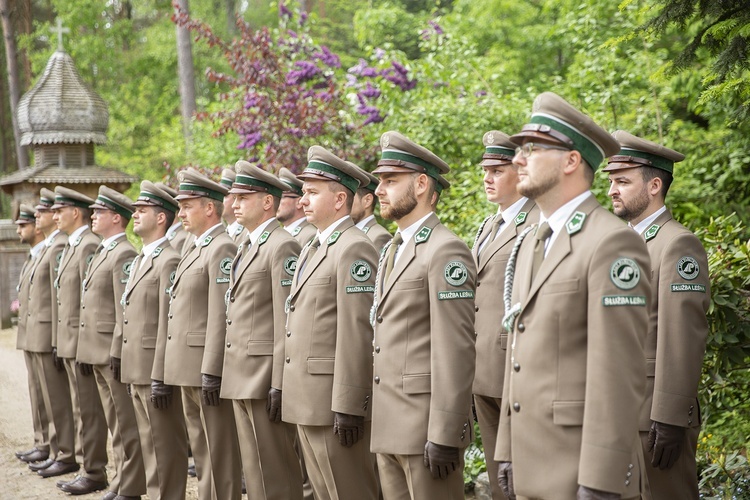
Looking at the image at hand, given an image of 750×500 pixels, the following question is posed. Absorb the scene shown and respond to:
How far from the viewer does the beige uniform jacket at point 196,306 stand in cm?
582

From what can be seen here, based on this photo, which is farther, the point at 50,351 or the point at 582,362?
the point at 50,351

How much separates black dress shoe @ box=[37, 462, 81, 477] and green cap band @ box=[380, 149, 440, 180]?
4915 mm

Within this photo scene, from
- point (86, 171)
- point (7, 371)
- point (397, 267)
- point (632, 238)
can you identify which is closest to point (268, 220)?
point (397, 267)

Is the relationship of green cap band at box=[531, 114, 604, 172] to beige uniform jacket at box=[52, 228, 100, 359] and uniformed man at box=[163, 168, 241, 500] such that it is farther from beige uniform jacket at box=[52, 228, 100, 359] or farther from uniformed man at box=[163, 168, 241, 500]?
beige uniform jacket at box=[52, 228, 100, 359]

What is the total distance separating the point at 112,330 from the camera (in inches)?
275

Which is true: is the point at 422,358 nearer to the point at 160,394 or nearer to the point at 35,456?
the point at 160,394

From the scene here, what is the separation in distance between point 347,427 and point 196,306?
1860 millimetres

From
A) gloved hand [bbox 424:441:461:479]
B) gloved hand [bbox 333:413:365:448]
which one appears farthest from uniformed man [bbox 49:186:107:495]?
gloved hand [bbox 424:441:461:479]

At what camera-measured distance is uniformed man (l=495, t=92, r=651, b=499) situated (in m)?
2.98

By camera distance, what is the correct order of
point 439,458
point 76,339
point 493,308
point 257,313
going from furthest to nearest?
point 76,339 < point 257,313 < point 493,308 < point 439,458

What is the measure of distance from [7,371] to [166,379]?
327 inches

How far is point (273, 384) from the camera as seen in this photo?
5.12 meters

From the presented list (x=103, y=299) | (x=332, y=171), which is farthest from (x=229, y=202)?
(x=332, y=171)

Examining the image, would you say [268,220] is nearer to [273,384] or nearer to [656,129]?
[273,384]
